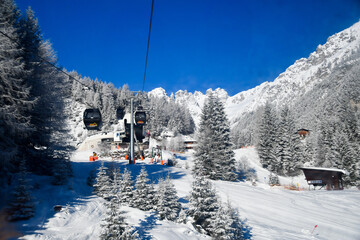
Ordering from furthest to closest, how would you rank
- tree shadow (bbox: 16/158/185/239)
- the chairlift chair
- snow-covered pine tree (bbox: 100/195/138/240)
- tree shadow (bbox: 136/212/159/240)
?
the chairlift chair
tree shadow (bbox: 136/212/159/240)
tree shadow (bbox: 16/158/185/239)
snow-covered pine tree (bbox: 100/195/138/240)

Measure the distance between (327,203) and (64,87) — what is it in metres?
24.9

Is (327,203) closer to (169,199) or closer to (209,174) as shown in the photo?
(209,174)

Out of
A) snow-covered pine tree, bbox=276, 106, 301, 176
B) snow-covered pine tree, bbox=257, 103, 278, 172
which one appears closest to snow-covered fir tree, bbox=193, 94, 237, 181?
snow-covered pine tree, bbox=257, 103, 278, 172

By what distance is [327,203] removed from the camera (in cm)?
1667

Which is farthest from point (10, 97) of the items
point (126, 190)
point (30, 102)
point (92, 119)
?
point (126, 190)

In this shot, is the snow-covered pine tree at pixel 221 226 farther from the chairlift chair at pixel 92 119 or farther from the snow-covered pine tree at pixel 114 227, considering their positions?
the chairlift chair at pixel 92 119

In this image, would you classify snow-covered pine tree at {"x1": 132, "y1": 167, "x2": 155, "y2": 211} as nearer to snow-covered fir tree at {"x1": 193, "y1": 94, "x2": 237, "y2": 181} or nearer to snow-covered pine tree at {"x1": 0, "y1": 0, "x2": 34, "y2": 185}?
snow-covered pine tree at {"x1": 0, "y1": 0, "x2": 34, "y2": 185}

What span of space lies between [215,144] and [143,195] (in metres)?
18.2

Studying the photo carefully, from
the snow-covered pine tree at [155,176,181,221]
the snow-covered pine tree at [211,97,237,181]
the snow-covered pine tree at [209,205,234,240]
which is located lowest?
the snow-covered pine tree at [209,205,234,240]

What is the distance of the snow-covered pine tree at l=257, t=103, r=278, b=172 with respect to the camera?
1563 inches

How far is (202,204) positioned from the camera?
8.79 meters

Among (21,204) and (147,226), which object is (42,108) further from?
(147,226)

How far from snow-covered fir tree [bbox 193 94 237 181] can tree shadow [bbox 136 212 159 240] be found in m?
14.6

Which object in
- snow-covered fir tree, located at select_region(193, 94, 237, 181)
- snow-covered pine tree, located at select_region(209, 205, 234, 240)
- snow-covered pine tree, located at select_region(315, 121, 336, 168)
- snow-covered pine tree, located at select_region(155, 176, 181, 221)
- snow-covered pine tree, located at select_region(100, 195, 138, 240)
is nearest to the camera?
snow-covered pine tree, located at select_region(100, 195, 138, 240)
